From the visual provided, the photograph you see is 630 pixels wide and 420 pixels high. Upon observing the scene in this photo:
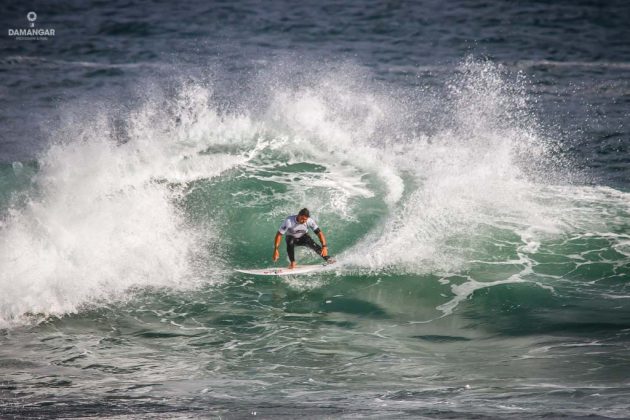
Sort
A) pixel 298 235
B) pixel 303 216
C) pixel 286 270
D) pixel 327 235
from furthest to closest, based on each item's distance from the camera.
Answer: pixel 327 235 < pixel 286 270 < pixel 298 235 < pixel 303 216

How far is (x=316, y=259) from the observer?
16109 mm

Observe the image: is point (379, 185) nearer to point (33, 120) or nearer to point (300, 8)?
point (33, 120)

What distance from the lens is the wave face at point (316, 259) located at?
35.1 ft

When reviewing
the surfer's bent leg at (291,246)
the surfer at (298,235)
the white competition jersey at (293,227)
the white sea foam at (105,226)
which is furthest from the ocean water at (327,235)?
the white competition jersey at (293,227)

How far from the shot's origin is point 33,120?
25828 mm

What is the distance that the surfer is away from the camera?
14.7m

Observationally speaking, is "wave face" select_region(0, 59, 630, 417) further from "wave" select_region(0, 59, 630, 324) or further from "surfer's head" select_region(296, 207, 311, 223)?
"surfer's head" select_region(296, 207, 311, 223)

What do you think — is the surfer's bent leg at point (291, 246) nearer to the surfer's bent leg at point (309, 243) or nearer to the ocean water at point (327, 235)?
the surfer's bent leg at point (309, 243)

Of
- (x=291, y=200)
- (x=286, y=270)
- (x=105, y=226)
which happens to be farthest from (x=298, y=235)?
(x=105, y=226)

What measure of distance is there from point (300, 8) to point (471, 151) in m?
23.0

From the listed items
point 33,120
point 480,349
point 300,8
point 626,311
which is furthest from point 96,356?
point 300,8

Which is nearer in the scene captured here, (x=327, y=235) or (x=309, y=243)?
(x=309, y=243)

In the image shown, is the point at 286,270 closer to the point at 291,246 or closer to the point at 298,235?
the point at 291,246

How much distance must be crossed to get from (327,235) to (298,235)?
206cm
